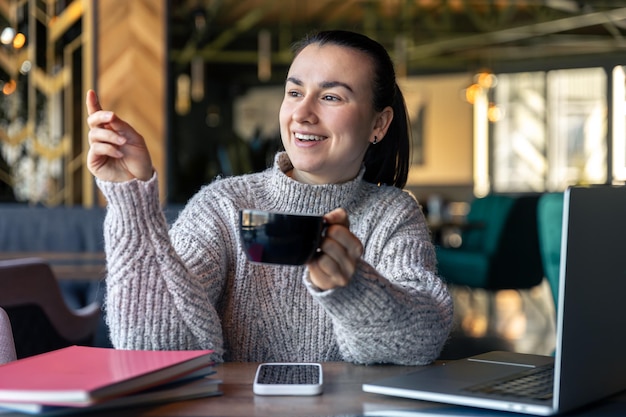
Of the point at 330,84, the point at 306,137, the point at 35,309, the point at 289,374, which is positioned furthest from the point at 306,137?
the point at 35,309

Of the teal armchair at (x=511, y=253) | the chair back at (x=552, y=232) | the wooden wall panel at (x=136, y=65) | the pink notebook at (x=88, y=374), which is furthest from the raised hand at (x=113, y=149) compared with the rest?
the teal armchair at (x=511, y=253)

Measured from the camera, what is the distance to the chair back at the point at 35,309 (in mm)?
3057

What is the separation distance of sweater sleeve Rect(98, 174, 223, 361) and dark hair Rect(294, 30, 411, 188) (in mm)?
552

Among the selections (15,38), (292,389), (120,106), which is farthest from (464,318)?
(292,389)

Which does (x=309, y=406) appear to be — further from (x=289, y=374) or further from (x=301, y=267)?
(x=301, y=267)

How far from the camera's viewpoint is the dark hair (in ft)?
5.85

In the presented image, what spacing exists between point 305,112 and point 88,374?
746mm

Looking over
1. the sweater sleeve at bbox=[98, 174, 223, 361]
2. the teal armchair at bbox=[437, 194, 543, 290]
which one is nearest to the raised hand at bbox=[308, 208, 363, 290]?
the sweater sleeve at bbox=[98, 174, 223, 361]

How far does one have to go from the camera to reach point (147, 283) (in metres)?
1.42

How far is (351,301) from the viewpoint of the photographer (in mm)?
1338

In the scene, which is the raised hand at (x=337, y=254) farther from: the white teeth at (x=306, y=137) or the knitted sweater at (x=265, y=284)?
the white teeth at (x=306, y=137)

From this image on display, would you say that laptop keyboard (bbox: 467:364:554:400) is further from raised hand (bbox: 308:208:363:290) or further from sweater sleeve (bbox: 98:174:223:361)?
sweater sleeve (bbox: 98:174:223:361)

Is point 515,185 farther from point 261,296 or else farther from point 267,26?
point 261,296

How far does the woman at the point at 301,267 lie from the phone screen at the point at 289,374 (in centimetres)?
11
